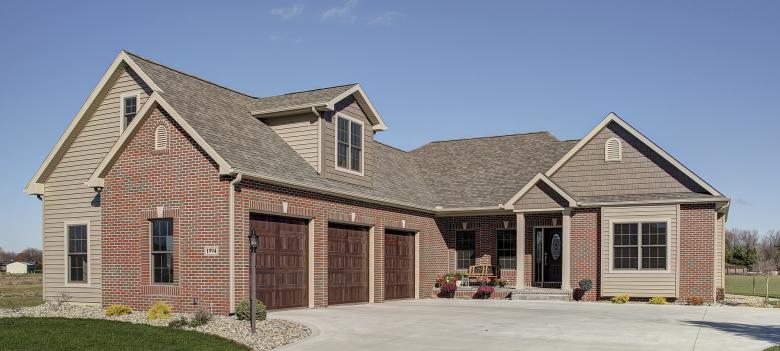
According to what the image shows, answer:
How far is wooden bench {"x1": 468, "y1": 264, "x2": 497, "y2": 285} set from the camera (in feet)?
100

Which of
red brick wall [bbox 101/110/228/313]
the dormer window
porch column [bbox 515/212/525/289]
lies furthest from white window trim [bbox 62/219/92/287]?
porch column [bbox 515/212/525/289]

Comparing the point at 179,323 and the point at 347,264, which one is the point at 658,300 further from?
the point at 179,323

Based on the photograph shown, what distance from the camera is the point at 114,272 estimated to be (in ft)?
70.3

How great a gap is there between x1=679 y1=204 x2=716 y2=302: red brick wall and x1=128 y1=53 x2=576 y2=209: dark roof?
6836 mm

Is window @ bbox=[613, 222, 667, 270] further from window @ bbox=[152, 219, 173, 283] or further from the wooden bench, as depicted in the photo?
window @ bbox=[152, 219, 173, 283]

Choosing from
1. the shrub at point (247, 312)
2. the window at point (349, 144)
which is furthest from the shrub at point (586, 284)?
the shrub at point (247, 312)

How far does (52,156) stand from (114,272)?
5418 mm

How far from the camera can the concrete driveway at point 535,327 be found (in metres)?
15.1

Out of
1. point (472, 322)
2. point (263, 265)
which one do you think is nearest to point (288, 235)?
point (263, 265)

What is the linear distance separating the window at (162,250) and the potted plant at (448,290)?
13002mm

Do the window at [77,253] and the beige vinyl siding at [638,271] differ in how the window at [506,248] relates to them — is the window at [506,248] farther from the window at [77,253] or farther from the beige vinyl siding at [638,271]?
the window at [77,253]

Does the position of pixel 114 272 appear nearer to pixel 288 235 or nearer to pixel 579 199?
pixel 288 235

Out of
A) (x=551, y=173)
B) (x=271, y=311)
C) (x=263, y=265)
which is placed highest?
(x=551, y=173)

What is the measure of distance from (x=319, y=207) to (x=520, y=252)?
9.55 meters
